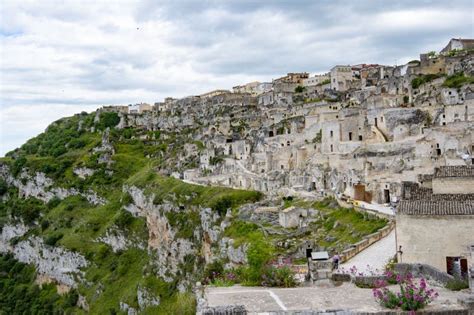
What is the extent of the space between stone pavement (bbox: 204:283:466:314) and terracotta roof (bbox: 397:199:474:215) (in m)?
4.30

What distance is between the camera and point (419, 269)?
16406 millimetres

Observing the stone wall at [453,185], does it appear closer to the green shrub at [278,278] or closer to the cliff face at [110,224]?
the green shrub at [278,278]

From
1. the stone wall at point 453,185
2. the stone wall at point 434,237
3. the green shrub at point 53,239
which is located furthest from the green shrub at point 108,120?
the stone wall at point 434,237

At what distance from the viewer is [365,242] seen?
29.2 metres

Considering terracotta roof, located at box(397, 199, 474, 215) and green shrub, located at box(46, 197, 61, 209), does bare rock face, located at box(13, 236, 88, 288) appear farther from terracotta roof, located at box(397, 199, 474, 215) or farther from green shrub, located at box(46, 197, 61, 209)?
terracotta roof, located at box(397, 199, 474, 215)

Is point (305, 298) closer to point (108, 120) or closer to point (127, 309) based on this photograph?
point (127, 309)

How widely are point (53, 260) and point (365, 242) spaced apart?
6665cm

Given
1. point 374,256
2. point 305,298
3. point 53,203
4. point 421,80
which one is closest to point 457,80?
point 421,80

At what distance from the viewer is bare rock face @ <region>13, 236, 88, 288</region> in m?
80.4

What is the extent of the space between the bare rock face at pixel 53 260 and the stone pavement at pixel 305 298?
68129mm

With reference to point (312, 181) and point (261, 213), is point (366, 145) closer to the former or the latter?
point (312, 181)

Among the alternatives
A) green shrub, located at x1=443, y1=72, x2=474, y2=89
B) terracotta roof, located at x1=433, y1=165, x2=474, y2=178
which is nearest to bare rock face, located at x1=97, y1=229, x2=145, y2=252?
green shrub, located at x1=443, y1=72, x2=474, y2=89

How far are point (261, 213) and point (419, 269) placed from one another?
95.7 feet

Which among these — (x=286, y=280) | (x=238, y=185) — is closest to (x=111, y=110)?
(x=238, y=185)
